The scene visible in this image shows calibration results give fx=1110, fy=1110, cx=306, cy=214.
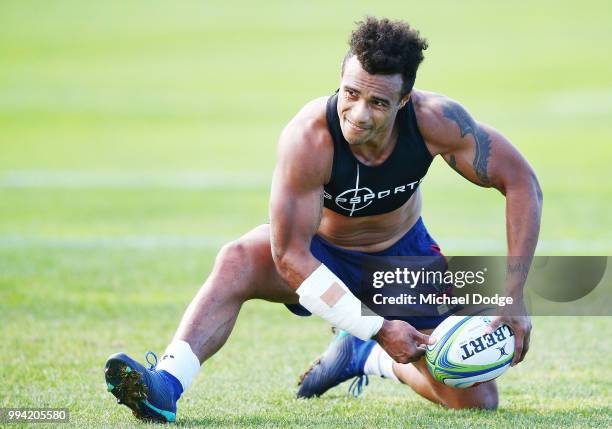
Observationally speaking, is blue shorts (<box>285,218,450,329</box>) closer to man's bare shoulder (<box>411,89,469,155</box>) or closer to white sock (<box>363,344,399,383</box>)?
white sock (<box>363,344,399,383</box>)

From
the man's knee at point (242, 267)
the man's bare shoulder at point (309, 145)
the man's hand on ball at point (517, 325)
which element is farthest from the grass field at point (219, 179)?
the man's bare shoulder at point (309, 145)

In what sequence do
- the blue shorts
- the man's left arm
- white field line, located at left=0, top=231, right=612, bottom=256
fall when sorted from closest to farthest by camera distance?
the man's left arm, the blue shorts, white field line, located at left=0, top=231, right=612, bottom=256

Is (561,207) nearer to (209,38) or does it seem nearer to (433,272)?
(433,272)

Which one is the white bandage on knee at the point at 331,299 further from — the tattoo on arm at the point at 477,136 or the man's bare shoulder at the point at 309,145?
the tattoo on arm at the point at 477,136

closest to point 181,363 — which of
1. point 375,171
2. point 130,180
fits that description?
point 375,171

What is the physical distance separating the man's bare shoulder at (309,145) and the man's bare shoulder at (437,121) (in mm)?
527

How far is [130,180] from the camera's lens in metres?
18.9

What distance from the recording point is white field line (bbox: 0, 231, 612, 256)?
12.0 m

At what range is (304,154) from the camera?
562 cm

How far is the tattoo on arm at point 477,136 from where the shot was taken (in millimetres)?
5859

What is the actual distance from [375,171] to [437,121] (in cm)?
43

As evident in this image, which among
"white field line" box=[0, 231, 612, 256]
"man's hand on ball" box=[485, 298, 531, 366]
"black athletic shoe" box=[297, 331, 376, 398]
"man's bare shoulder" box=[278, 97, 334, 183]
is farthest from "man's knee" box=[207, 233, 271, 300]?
"white field line" box=[0, 231, 612, 256]

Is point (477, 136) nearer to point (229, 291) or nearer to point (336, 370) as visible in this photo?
point (229, 291)

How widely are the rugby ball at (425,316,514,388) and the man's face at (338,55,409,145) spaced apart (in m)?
1.14
